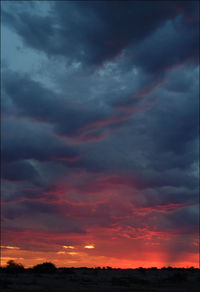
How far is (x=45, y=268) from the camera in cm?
3984

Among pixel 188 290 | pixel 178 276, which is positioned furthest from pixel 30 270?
pixel 188 290

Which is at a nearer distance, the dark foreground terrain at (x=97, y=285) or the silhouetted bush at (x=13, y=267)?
the dark foreground terrain at (x=97, y=285)

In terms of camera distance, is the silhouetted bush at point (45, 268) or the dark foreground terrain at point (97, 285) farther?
the silhouetted bush at point (45, 268)

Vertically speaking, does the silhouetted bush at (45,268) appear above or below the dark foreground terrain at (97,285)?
below

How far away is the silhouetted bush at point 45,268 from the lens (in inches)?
1559

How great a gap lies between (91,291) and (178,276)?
32.7 feet

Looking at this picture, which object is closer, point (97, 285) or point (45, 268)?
point (97, 285)

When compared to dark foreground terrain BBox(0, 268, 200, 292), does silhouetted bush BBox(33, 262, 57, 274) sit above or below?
below

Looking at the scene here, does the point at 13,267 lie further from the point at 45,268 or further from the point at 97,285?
the point at 97,285

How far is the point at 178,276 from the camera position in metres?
32.4

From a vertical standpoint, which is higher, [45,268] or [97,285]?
[97,285]

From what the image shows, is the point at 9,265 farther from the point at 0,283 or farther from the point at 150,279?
the point at 150,279

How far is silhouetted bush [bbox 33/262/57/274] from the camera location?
39594mm

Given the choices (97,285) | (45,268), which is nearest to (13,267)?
(45,268)
